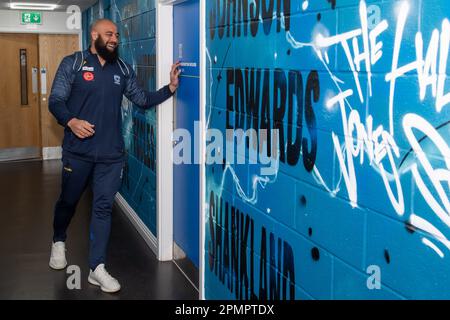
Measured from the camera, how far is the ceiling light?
760 centimetres

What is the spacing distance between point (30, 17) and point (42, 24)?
185 mm

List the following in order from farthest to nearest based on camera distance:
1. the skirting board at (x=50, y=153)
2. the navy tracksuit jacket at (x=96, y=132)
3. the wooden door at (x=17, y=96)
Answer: the skirting board at (x=50, y=153)
the wooden door at (x=17, y=96)
the navy tracksuit jacket at (x=96, y=132)

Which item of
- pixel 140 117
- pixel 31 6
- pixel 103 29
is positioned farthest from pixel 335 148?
pixel 31 6

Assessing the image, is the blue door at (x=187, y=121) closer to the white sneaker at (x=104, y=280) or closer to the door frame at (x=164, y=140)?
the door frame at (x=164, y=140)

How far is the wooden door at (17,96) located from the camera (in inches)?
341

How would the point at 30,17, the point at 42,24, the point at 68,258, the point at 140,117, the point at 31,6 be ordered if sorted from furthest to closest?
the point at 42,24
the point at 30,17
the point at 31,6
the point at 140,117
the point at 68,258

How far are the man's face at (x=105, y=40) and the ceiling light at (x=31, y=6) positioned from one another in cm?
440

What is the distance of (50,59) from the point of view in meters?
8.73

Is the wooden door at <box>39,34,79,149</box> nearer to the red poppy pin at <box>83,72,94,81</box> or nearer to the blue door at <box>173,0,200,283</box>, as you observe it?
the blue door at <box>173,0,200,283</box>

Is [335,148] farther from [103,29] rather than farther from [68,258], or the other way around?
[68,258]

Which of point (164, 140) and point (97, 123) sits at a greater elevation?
point (97, 123)

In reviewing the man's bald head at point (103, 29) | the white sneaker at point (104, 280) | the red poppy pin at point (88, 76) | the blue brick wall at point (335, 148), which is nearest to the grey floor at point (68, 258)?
the white sneaker at point (104, 280)
